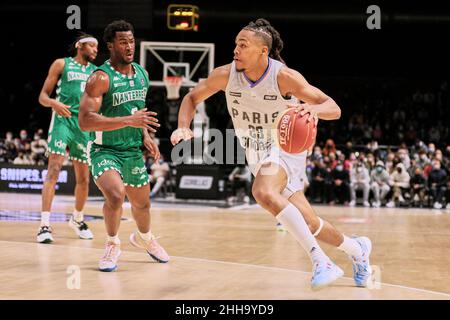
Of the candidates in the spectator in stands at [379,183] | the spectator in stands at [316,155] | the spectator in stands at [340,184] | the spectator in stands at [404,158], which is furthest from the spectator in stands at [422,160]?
the spectator in stands at [316,155]

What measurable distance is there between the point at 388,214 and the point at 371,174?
3.39 m

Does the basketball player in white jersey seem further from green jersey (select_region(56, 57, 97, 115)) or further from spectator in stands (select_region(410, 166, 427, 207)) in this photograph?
spectator in stands (select_region(410, 166, 427, 207))

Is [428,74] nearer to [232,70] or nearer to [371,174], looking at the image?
[371,174]

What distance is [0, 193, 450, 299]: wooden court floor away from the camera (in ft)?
15.8

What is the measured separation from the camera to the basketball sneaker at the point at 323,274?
4594 millimetres

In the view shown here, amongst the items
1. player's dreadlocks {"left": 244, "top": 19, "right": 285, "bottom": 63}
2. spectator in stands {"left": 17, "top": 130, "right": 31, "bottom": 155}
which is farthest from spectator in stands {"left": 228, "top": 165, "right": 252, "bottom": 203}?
player's dreadlocks {"left": 244, "top": 19, "right": 285, "bottom": 63}

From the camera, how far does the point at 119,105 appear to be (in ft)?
19.5

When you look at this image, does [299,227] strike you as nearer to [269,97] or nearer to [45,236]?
[269,97]

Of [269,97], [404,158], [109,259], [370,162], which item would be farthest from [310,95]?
[404,158]

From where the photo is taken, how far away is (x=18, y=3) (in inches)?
904

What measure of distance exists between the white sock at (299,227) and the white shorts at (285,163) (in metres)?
0.33

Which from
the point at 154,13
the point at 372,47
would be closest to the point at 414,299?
the point at 154,13

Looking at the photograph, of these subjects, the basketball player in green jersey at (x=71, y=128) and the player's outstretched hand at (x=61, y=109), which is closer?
the player's outstretched hand at (x=61, y=109)

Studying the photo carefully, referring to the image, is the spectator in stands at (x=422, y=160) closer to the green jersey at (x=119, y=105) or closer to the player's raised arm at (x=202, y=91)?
the green jersey at (x=119, y=105)
